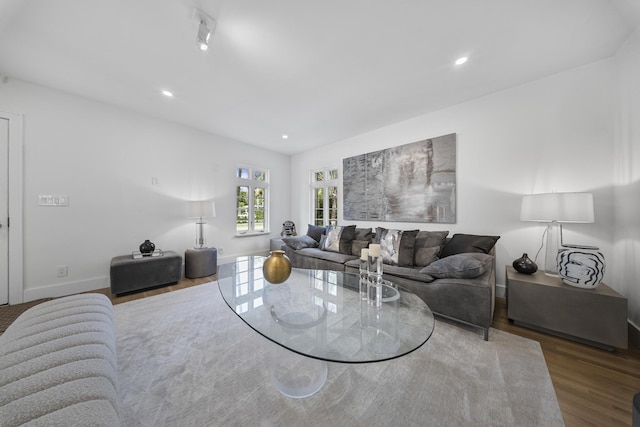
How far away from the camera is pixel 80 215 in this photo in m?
2.96

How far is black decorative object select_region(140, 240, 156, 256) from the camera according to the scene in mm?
3213

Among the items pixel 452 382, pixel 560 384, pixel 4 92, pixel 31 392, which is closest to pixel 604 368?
pixel 560 384

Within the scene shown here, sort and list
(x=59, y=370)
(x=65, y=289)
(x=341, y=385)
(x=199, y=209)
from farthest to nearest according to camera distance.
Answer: (x=199, y=209) < (x=65, y=289) < (x=341, y=385) < (x=59, y=370)

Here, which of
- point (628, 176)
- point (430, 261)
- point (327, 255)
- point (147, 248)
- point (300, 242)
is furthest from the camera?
point (300, 242)

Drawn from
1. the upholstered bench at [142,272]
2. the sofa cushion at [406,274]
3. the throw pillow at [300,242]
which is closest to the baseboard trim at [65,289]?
the upholstered bench at [142,272]

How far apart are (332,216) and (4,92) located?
191 inches

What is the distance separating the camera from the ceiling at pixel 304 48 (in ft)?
5.41

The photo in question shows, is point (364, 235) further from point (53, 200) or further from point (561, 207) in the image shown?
point (53, 200)

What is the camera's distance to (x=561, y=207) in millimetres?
2039

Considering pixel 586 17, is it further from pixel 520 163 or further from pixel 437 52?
pixel 520 163

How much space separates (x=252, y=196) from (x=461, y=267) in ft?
13.9

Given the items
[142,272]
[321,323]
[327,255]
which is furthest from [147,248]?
[321,323]

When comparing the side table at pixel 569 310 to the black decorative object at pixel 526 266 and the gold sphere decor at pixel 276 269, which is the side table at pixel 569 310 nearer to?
the black decorative object at pixel 526 266

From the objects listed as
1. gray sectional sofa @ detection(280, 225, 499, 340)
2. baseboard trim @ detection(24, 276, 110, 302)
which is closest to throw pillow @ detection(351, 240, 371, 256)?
gray sectional sofa @ detection(280, 225, 499, 340)
